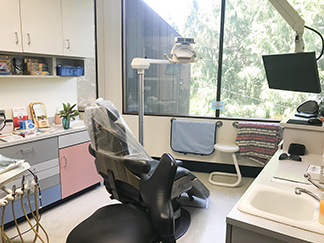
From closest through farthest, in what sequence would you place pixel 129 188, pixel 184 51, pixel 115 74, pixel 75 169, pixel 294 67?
pixel 294 67 → pixel 129 188 → pixel 184 51 → pixel 75 169 → pixel 115 74

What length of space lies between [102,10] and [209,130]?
2341mm

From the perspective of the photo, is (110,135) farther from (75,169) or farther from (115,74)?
(115,74)

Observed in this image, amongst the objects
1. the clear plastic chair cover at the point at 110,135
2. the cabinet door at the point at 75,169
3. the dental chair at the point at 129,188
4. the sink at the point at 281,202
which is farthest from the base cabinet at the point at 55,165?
the sink at the point at 281,202

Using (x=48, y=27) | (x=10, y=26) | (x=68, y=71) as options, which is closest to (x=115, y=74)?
(x=68, y=71)

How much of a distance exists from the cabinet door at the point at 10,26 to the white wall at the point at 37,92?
1.24ft

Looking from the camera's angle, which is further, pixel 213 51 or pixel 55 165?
pixel 213 51

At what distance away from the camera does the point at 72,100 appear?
11.1ft

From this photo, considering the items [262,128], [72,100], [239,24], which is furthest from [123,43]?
[262,128]

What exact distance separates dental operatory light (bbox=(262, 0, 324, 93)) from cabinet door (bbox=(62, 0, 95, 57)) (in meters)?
2.01

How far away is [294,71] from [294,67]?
0.17ft

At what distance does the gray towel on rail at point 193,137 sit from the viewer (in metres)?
3.61

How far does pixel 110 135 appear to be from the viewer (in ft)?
6.51

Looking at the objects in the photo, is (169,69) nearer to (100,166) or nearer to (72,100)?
(72,100)

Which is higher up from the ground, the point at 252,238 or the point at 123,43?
the point at 123,43
